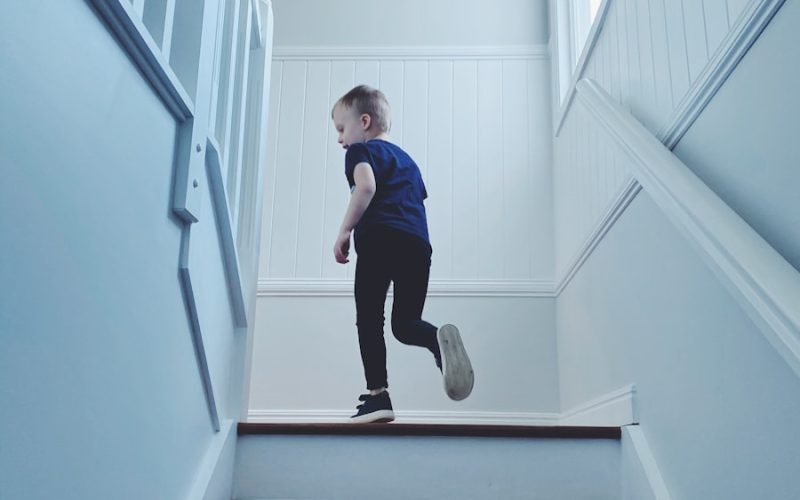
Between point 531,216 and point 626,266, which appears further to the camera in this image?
point 531,216

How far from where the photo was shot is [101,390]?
3.31 feet

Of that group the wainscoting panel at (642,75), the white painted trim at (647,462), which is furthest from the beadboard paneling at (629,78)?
the white painted trim at (647,462)

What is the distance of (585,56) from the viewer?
2613 mm

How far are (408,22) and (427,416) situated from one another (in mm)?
1772

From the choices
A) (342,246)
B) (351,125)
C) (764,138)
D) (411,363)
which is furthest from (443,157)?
(764,138)

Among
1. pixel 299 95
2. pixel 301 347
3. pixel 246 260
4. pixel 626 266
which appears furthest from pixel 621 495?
pixel 299 95

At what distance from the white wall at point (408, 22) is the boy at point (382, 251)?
1.52m

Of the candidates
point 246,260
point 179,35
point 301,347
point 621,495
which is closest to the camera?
point 179,35

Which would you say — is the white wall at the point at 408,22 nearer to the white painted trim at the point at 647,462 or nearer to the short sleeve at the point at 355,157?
the short sleeve at the point at 355,157

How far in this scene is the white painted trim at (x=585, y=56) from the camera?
7.80 feet

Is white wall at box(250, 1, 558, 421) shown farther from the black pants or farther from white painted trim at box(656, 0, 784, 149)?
white painted trim at box(656, 0, 784, 149)

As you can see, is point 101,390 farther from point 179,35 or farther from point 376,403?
point 376,403

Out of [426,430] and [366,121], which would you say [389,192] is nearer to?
[366,121]

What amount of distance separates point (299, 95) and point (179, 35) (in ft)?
7.20
